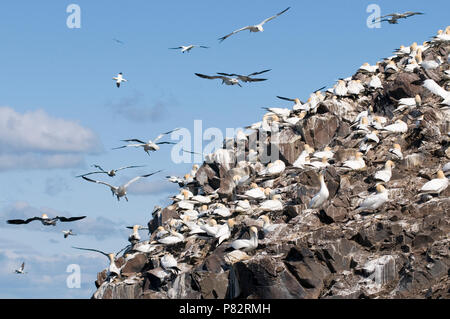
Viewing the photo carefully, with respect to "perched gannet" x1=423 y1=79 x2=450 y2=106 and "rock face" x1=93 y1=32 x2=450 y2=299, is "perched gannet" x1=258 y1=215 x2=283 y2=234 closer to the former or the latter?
"rock face" x1=93 y1=32 x2=450 y2=299

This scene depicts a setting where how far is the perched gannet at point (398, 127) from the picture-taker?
131 feet

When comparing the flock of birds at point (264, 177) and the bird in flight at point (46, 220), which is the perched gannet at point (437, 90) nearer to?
the flock of birds at point (264, 177)

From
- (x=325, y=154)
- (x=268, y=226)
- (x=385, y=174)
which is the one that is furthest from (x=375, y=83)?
(x=268, y=226)

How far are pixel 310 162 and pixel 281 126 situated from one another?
7802 mm

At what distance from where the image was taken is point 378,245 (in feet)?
108

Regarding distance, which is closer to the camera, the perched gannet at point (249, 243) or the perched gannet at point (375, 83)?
the perched gannet at point (249, 243)

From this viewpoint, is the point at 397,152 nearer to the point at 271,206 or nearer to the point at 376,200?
the point at 376,200

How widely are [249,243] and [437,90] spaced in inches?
489

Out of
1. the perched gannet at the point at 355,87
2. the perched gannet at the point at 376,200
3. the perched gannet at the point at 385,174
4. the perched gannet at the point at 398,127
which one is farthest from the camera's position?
the perched gannet at the point at 355,87

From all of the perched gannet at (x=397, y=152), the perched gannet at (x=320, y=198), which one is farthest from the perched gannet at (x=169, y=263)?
the perched gannet at (x=397, y=152)

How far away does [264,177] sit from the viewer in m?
43.7
